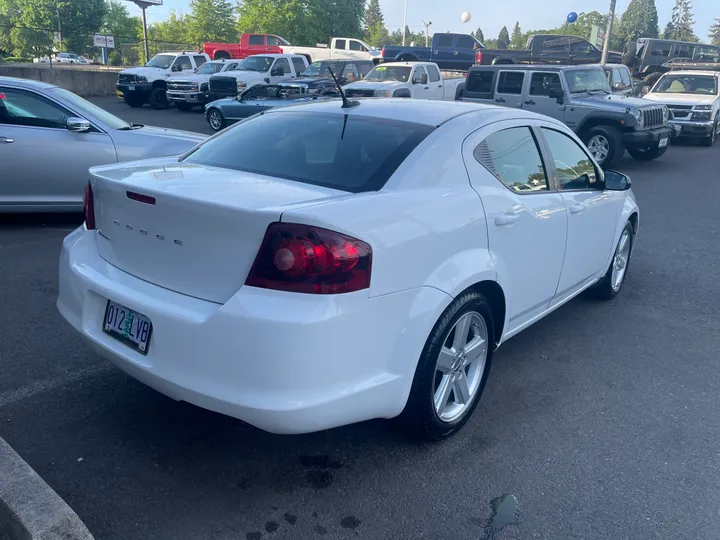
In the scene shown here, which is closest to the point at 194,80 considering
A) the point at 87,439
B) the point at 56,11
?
the point at 87,439

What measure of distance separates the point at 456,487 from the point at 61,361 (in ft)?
8.27

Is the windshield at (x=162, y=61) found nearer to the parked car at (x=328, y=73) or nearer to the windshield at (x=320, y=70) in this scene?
the parked car at (x=328, y=73)

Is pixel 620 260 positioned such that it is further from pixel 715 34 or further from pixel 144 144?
pixel 715 34

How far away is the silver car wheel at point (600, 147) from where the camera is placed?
43.0 ft

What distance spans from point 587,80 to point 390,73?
723cm

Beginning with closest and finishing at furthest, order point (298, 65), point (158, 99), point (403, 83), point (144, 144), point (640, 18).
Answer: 1. point (144, 144)
2. point (403, 83)
3. point (298, 65)
4. point (158, 99)
5. point (640, 18)

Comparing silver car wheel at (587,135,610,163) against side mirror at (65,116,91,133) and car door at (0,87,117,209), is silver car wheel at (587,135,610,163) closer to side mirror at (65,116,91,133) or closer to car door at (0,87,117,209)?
car door at (0,87,117,209)

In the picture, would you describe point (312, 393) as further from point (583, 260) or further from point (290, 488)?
point (583, 260)

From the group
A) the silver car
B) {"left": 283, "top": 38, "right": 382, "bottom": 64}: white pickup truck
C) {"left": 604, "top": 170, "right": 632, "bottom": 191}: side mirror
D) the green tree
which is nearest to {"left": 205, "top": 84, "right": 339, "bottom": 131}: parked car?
the silver car

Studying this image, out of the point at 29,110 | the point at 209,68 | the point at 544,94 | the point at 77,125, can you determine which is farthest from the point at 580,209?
the point at 209,68

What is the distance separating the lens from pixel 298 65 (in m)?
23.3

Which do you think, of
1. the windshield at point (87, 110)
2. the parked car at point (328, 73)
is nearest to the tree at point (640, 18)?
the parked car at point (328, 73)

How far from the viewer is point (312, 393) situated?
253 centimetres

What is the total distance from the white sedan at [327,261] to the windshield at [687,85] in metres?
16.4
